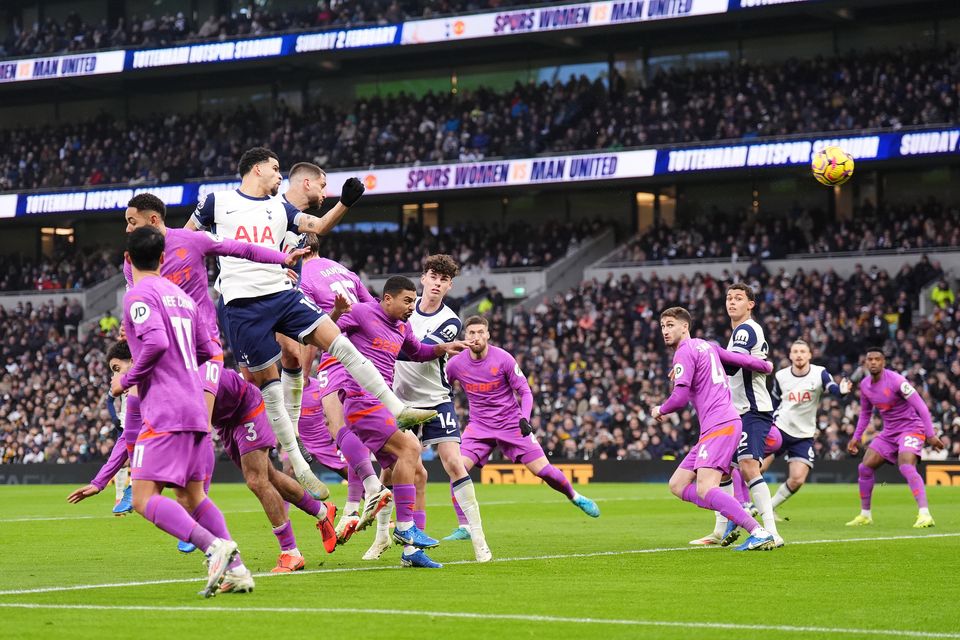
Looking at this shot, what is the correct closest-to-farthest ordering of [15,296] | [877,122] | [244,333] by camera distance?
[244,333]
[877,122]
[15,296]

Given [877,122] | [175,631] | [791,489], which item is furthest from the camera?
[877,122]

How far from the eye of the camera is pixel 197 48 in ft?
159

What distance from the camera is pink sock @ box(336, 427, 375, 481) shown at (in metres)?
12.3

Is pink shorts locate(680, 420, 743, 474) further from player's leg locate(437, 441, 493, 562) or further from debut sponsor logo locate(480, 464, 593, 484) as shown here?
debut sponsor logo locate(480, 464, 593, 484)

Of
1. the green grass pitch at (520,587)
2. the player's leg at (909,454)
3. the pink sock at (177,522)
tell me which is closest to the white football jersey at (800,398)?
the player's leg at (909,454)

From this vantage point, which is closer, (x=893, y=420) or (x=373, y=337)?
(x=373, y=337)

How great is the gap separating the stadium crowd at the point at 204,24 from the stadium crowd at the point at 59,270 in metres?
8.07

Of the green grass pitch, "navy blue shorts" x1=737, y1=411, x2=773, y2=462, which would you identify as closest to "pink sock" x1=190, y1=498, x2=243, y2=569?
the green grass pitch

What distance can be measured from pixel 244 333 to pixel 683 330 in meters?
4.34

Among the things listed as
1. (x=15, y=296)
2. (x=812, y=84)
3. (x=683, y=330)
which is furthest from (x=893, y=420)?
(x=15, y=296)

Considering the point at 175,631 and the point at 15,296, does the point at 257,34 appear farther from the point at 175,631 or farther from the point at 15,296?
the point at 175,631

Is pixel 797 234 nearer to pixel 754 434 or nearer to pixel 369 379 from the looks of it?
pixel 754 434

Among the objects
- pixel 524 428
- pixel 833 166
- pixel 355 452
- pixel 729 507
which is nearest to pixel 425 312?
pixel 355 452

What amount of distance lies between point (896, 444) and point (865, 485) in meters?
0.97
